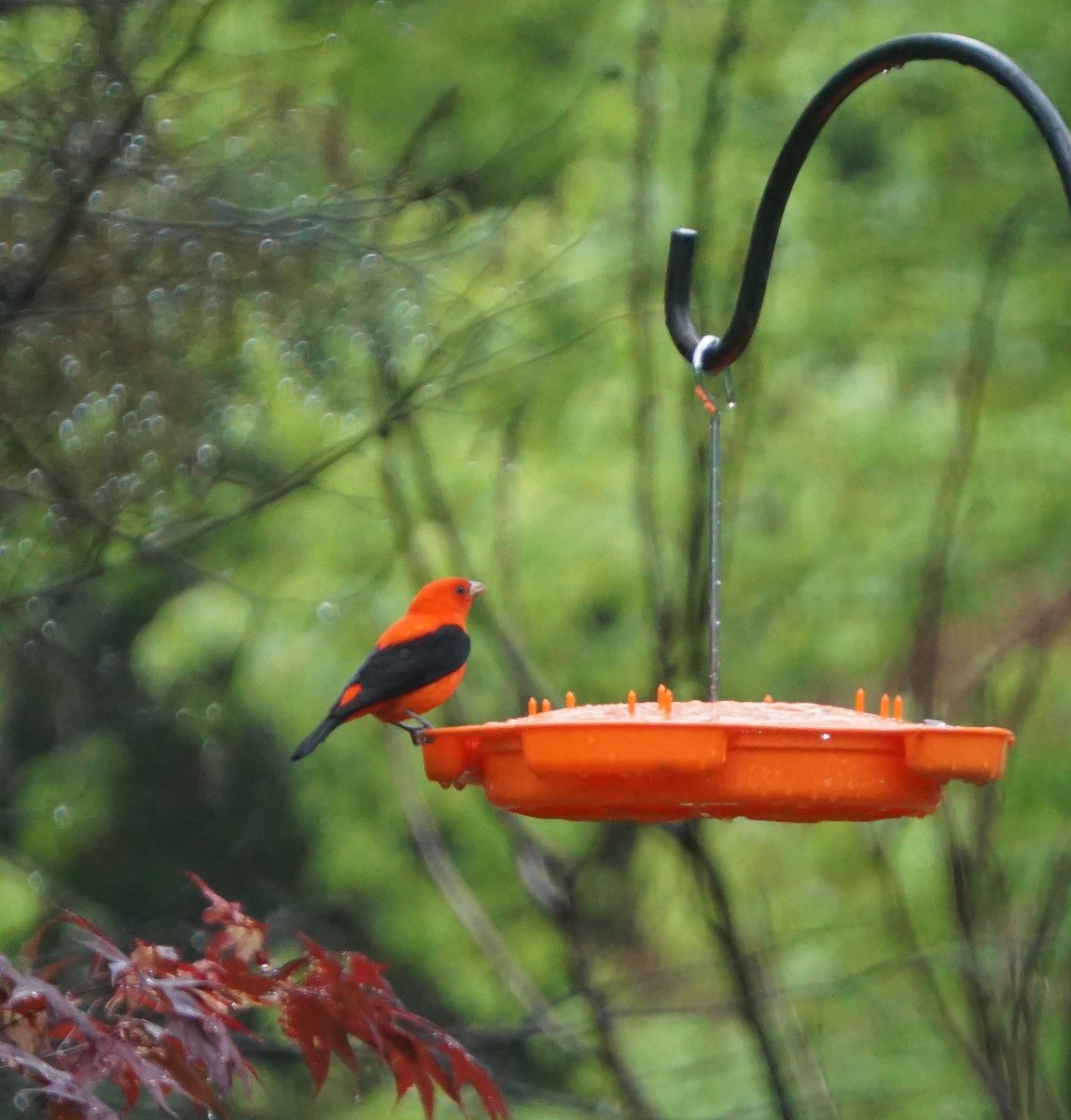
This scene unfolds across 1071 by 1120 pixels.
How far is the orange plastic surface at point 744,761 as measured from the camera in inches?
93.4

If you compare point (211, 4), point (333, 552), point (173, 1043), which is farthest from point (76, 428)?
point (173, 1043)

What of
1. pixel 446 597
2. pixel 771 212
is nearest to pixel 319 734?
pixel 446 597

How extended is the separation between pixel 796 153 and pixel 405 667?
228 cm

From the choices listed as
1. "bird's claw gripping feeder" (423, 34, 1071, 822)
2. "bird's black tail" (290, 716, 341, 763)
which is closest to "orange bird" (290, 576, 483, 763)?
"bird's black tail" (290, 716, 341, 763)

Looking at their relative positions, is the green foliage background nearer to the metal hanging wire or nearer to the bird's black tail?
the bird's black tail

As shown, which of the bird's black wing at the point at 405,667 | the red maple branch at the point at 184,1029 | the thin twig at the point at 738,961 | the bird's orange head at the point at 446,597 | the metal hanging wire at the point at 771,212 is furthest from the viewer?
the thin twig at the point at 738,961

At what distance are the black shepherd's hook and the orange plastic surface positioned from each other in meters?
0.62

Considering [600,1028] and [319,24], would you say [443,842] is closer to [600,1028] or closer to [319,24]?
[600,1028]

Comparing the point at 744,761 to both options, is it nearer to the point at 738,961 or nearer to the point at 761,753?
the point at 761,753

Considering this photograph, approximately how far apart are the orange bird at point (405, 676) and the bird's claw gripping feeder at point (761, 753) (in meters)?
2.02

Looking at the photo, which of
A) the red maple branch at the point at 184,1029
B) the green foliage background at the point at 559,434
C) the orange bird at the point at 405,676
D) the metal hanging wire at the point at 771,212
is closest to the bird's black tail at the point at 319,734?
the orange bird at the point at 405,676

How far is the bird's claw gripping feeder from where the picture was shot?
2375 millimetres

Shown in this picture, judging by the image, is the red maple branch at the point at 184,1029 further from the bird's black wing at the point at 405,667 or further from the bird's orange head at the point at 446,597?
the bird's orange head at the point at 446,597

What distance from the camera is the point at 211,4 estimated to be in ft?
19.5
